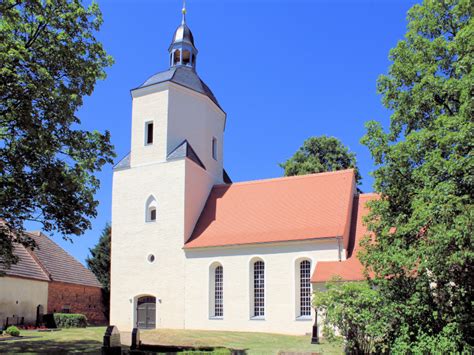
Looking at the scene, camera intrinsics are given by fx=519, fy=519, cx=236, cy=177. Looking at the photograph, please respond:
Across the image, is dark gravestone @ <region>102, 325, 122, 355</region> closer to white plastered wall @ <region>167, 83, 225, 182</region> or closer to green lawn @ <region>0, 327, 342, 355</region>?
green lawn @ <region>0, 327, 342, 355</region>

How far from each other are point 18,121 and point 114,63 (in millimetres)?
4378

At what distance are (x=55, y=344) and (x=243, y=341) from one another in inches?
291

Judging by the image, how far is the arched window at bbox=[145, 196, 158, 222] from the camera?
101 ft

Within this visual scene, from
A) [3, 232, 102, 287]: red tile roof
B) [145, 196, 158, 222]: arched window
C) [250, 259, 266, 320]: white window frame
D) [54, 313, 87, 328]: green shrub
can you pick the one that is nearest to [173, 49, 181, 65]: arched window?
[145, 196, 158, 222]: arched window

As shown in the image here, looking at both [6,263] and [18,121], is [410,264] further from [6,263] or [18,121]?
[6,263]

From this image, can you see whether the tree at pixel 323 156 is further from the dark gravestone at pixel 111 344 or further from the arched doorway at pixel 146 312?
the dark gravestone at pixel 111 344

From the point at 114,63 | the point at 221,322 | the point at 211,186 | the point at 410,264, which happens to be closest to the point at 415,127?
the point at 410,264

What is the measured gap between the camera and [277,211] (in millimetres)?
28859

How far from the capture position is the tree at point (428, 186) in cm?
1383

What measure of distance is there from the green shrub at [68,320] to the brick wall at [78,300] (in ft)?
7.05

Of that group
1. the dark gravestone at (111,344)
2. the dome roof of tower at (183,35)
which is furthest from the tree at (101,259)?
the dark gravestone at (111,344)

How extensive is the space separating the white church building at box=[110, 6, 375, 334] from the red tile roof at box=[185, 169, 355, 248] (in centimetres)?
6

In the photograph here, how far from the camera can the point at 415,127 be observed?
53.7 ft

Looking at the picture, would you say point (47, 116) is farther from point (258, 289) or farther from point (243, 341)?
point (258, 289)
